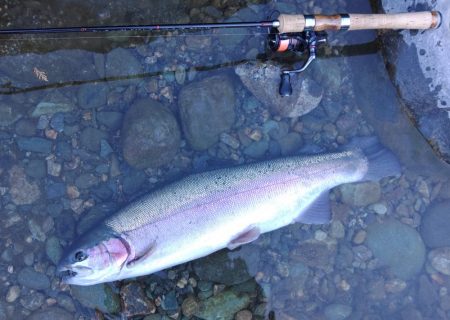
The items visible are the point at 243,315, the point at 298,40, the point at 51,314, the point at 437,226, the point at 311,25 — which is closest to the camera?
the point at 311,25

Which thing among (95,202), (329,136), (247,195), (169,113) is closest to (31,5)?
(169,113)

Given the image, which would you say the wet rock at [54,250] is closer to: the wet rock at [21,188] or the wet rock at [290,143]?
the wet rock at [21,188]

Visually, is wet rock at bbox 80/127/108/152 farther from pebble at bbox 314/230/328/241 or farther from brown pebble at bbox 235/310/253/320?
pebble at bbox 314/230/328/241

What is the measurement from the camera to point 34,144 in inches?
144

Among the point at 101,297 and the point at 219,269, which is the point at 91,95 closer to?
the point at 101,297

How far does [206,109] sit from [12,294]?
2287 millimetres

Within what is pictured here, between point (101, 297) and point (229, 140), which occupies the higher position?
point (229, 140)

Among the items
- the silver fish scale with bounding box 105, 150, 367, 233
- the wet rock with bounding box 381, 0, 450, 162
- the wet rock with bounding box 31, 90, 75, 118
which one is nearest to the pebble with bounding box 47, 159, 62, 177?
the wet rock with bounding box 31, 90, 75, 118

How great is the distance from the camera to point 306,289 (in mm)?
3816

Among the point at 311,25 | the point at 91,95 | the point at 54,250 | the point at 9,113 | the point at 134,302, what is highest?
the point at 311,25

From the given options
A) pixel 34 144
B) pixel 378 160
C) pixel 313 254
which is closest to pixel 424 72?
pixel 378 160

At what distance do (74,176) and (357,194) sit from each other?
2.58 meters

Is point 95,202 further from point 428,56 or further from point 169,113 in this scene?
point 428,56

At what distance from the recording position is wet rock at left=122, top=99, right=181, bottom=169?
354 cm
